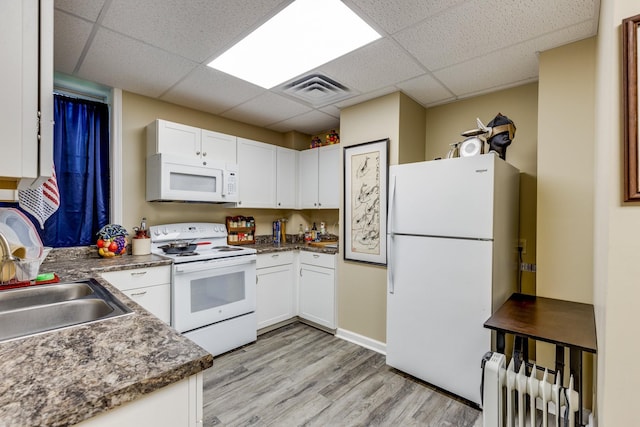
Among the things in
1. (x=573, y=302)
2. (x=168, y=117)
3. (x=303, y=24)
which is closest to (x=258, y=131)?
(x=168, y=117)

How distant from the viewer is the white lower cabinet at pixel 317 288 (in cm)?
314

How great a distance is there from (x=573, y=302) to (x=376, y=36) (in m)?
2.09

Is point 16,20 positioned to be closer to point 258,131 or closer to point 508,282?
point 508,282

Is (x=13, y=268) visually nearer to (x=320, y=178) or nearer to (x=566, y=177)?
(x=320, y=178)

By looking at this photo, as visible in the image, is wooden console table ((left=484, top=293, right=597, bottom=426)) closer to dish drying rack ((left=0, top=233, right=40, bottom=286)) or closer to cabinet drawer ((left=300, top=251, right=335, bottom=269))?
cabinet drawer ((left=300, top=251, right=335, bottom=269))

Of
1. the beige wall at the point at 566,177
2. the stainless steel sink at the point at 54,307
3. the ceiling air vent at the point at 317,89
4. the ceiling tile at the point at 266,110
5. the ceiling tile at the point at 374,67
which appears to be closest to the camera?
the stainless steel sink at the point at 54,307

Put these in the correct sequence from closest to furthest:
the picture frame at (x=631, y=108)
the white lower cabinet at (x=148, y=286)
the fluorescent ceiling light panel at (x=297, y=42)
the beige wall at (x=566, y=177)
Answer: the picture frame at (x=631, y=108)
the fluorescent ceiling light panel at (x=297, y=42)
the beige wall at (x=566, y=177)
the white lower cabinet at (x=148, y=286)

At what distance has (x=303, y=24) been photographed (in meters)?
1.78

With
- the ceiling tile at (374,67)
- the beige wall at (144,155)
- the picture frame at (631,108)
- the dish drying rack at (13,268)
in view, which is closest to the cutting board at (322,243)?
the beige wall at (144,155)

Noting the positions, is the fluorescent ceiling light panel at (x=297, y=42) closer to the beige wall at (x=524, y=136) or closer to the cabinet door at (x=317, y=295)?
the beige wall at (x=524, y=136)

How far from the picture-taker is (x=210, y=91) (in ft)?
8.87

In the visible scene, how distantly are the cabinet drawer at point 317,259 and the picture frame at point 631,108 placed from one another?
245cm

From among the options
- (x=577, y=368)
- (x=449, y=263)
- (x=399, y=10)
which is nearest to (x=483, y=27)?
(x=399, y=10)

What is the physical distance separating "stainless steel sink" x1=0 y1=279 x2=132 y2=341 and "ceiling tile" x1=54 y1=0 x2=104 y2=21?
57.7 inches
